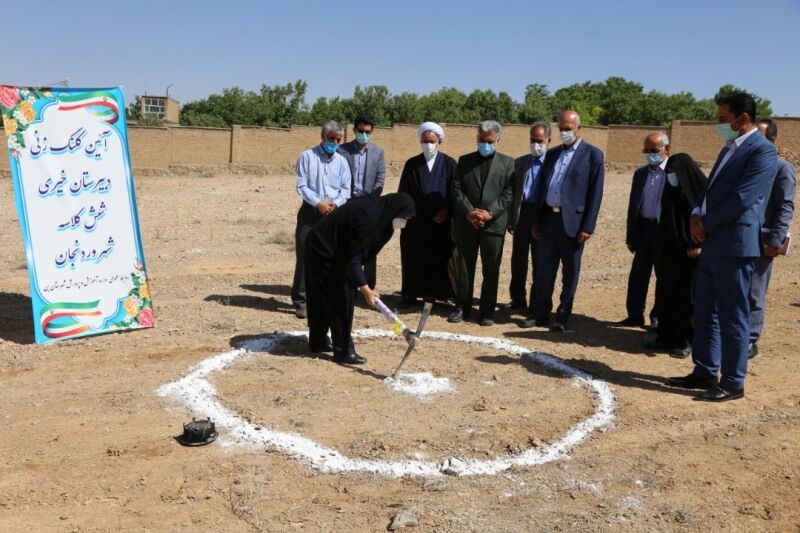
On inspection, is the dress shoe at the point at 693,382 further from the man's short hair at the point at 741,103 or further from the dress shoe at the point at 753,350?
the man's short hair at the point at 741,103

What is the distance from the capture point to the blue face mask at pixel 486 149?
789 centimetres

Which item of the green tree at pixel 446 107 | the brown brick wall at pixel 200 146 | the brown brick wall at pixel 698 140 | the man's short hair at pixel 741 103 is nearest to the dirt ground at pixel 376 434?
the man's short hair at pixel 741 103

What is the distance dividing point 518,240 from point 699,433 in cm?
361

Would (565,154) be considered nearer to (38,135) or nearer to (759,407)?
(759,407)

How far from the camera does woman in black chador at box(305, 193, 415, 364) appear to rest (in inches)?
247

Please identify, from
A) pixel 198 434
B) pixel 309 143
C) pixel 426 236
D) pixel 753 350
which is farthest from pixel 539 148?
pixel 309 143

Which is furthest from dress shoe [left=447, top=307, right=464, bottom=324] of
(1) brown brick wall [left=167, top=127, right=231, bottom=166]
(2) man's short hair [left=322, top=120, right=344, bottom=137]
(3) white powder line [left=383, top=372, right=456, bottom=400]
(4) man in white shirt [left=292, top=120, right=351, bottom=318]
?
(1) brown brick wall [left=167, top=127, right=231, bottom=166]

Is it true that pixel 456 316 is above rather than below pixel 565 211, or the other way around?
below

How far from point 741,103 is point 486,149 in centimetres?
279

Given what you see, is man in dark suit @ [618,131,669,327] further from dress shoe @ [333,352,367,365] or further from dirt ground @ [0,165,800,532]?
dress shoe @ [333,352,367,365]

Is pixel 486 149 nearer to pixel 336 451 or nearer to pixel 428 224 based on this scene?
pixel 428 224

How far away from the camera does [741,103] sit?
5617 mm

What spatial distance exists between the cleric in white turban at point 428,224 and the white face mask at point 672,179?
90.1 inches

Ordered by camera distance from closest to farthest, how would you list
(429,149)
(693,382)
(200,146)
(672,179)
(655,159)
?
(693,382) < (672,179) < (655,159) < (429,149) < (200,146)
